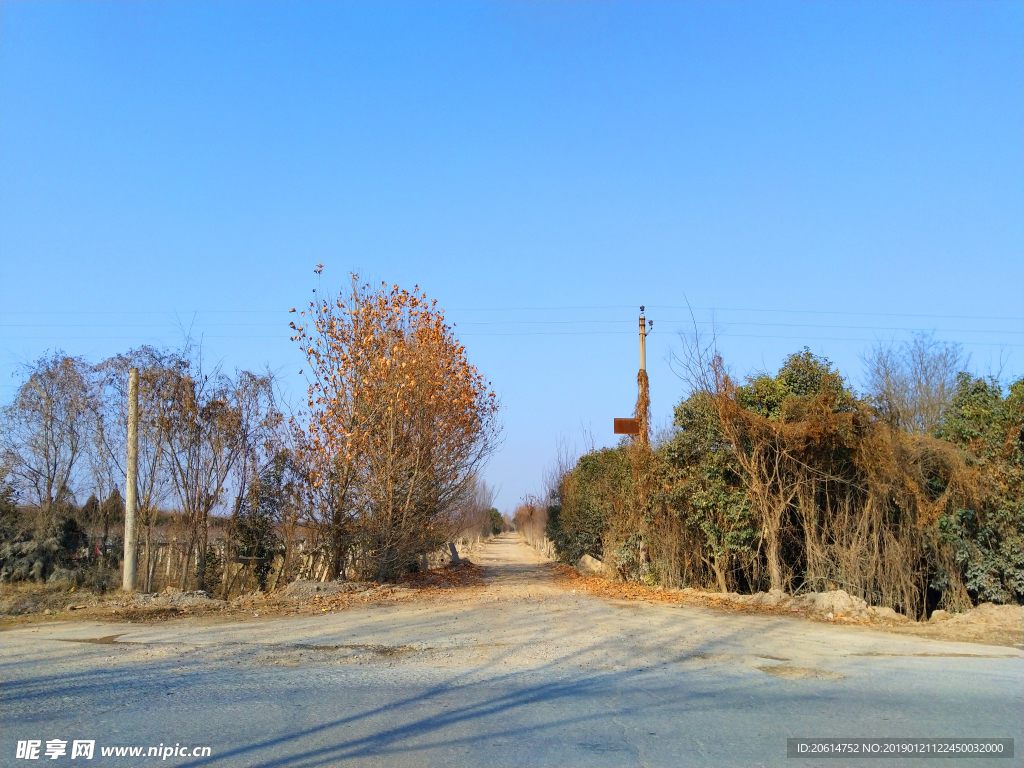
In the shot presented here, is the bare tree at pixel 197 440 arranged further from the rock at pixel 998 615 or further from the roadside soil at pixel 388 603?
the rock at pixel 998 615

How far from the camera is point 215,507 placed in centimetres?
1753

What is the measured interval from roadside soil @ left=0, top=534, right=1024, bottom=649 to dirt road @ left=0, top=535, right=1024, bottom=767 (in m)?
1.05

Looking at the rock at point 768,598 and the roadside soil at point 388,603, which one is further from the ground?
the rock at point 768,598

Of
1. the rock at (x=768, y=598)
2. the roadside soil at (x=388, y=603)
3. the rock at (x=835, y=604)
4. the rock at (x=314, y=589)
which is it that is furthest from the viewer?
the rock at (x=314, y=589)

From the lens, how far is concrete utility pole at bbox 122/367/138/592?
15878 millimetres

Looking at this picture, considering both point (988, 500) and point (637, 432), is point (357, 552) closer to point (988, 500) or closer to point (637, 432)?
point (637, 432)

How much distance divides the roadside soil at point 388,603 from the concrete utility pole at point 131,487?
772 mm

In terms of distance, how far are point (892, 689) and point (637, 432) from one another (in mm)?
12977

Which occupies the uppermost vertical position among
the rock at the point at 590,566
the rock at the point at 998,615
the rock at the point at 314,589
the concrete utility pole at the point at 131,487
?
the concrete utility pole at the point at 131,487

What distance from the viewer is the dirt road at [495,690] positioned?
18.8ft

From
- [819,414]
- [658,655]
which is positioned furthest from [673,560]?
[658,655]

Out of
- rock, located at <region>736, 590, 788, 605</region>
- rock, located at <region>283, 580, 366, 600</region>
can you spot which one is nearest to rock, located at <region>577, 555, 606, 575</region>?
rock, located at <region>736, 590, 788, 605</region>

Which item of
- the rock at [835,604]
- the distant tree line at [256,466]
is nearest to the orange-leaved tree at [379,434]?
the distant tree line at [256,466]

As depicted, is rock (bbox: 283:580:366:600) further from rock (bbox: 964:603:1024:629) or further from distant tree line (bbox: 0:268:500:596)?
rock (bbox: 964:603:1024:629)
